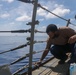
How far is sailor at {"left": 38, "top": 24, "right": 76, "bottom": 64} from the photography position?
458cm

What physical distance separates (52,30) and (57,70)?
0.79 meters

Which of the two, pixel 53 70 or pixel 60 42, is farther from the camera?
pixel 60 42

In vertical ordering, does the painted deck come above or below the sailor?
below

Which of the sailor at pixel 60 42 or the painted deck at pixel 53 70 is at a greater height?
the sailor at pixel 60 42

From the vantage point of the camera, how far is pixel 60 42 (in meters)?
5.02

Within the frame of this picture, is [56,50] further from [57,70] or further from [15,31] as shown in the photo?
[15,31]

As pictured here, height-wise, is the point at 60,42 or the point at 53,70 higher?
the point at 60,42

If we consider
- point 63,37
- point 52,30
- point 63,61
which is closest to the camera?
point 52,30

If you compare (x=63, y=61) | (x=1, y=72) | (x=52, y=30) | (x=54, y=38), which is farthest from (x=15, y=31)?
(x=63, y=61)

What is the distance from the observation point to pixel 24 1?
3.74 metres

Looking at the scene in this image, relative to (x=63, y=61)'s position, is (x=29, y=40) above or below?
above

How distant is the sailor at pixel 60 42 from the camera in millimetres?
4578

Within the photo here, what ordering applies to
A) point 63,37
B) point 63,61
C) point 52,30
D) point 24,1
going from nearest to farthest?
point 24,1, point 52,30, point 63,37, point 63,61

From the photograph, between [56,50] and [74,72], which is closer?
[74,72]
